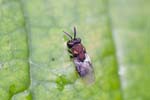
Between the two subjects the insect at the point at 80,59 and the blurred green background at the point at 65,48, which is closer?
the blurred green background at the point at 65,48

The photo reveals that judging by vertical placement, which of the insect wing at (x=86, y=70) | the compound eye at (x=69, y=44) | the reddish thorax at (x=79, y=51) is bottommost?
the insect wing at (x=86, y=70)

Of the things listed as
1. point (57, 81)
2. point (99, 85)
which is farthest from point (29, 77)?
point (99, 85)

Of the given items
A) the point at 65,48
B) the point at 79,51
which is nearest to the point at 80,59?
the point at 79,51

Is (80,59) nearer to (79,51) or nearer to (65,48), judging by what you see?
(79,51)

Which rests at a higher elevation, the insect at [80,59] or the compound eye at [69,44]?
the compound eye at [69,44]

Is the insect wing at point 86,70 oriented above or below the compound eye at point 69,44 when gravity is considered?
below

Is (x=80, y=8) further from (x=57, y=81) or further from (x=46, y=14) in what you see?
(x=57, y=81)
